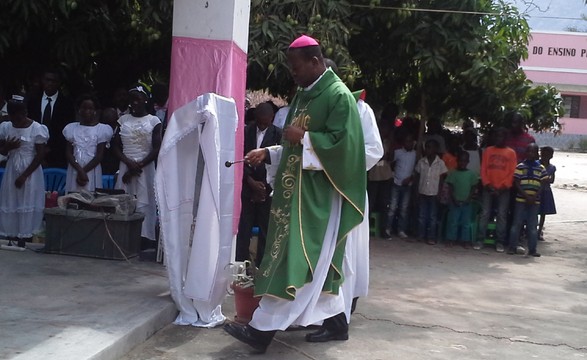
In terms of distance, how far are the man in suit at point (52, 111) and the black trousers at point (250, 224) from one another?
2.69 meters

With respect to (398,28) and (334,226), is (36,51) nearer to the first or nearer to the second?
(398,28)

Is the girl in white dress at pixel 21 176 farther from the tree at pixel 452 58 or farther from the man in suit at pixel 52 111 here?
the tree at pixel 452 58

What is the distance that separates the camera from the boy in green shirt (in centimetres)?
1198

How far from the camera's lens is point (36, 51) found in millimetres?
11695

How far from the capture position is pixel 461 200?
11992mm

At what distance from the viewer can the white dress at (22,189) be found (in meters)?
8.95

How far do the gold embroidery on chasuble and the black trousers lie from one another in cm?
233

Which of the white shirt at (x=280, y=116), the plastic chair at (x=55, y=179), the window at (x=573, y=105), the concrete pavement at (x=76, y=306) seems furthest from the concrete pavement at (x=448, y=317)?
the window at (x=573, y=105)

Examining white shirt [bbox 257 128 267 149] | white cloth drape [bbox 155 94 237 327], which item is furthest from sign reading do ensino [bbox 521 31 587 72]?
white cloth drape [bbox 155 94 237 327]

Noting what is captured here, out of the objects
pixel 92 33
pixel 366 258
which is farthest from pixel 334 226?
pixel 92 33

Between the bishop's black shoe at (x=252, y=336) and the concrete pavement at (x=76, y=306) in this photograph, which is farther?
the bishop's black shoe at (x=252, y=336)

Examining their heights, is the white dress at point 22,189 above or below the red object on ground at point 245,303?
above

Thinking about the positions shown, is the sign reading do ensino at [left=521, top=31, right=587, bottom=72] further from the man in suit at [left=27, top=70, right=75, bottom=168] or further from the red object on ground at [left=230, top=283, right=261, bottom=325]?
the red object on ground at [left=230, top=283, right=261, bottom=325]

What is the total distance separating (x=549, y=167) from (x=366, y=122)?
7842 millimetres
